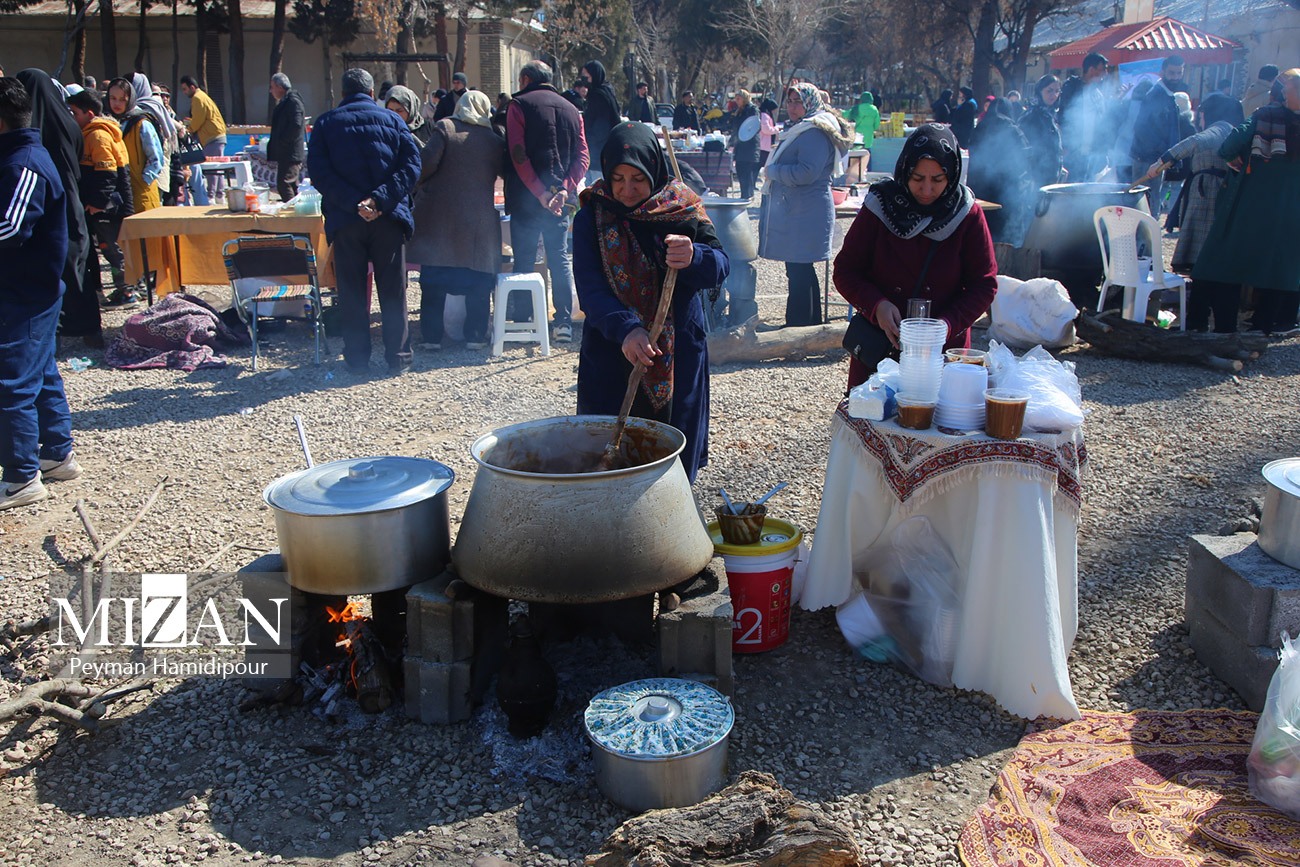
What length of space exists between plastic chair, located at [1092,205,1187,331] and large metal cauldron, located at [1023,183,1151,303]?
54 cm

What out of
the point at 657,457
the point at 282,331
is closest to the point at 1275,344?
the point at 657,457

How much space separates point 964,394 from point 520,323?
556 cm

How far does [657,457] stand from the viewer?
12.1ft

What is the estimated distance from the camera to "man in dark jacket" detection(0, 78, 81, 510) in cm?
490

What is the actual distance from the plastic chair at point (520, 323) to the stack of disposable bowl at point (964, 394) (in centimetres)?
525

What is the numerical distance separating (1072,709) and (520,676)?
1.86 meters

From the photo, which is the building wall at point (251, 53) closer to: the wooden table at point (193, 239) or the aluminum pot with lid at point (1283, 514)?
the wooden table at point (193, 239)

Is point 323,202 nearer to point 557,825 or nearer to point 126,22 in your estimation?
point 557,825

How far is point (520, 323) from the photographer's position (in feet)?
27.8

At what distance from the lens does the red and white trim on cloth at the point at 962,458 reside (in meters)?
3.30

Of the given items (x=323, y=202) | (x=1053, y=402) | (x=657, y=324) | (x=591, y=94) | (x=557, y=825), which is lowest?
(x=557, y=825)

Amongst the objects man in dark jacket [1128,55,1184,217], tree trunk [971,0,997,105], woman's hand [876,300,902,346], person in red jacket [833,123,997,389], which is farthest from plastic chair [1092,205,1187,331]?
tree trunk [971,0,997,105]

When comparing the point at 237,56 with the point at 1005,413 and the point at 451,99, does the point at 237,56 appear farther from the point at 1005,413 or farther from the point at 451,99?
the point at 1005,413

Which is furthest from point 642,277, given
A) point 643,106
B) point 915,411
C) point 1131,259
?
point 643,106
